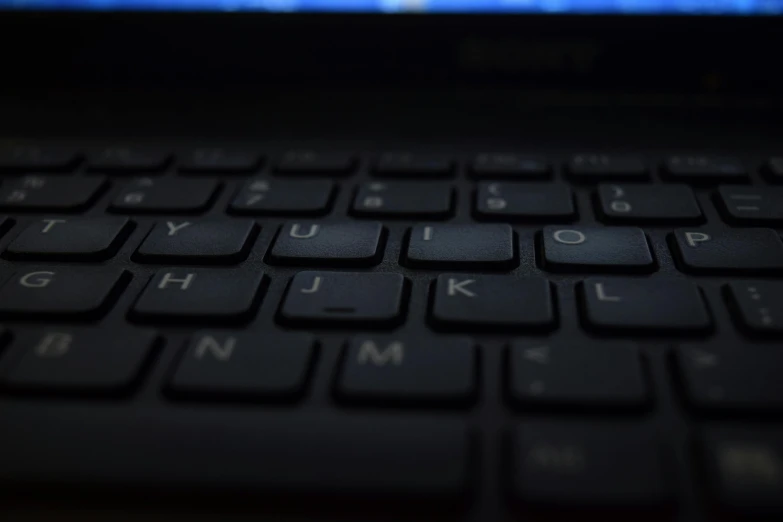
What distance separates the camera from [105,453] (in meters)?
0.22

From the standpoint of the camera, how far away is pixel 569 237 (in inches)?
12.2

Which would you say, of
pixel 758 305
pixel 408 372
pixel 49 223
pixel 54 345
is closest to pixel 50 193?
pixel 49 223

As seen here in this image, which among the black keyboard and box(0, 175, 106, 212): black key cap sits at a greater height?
box(0, 175, 106, 212): black key cap

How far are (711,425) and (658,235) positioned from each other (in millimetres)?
120

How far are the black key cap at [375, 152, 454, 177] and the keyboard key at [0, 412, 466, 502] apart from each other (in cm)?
18

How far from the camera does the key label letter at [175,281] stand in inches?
11.2

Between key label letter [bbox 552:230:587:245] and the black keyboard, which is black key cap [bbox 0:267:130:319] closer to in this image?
the black keyboard

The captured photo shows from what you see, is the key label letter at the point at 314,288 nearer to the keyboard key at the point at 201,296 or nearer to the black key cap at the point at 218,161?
the keyboard key at the point at 201,296

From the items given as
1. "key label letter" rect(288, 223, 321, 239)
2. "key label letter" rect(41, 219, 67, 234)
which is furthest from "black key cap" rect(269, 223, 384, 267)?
"key label letter" rect(41, 219, 67, 234)

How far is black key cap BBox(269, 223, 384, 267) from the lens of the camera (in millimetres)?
302

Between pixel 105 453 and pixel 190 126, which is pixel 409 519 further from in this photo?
pixel 190 126

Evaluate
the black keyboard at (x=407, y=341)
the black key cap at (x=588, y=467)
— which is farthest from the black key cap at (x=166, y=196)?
the black key cap at (x=588, y=467)

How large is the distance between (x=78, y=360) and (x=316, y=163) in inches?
7.1

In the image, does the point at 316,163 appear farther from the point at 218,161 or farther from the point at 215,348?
the point at 215,348
